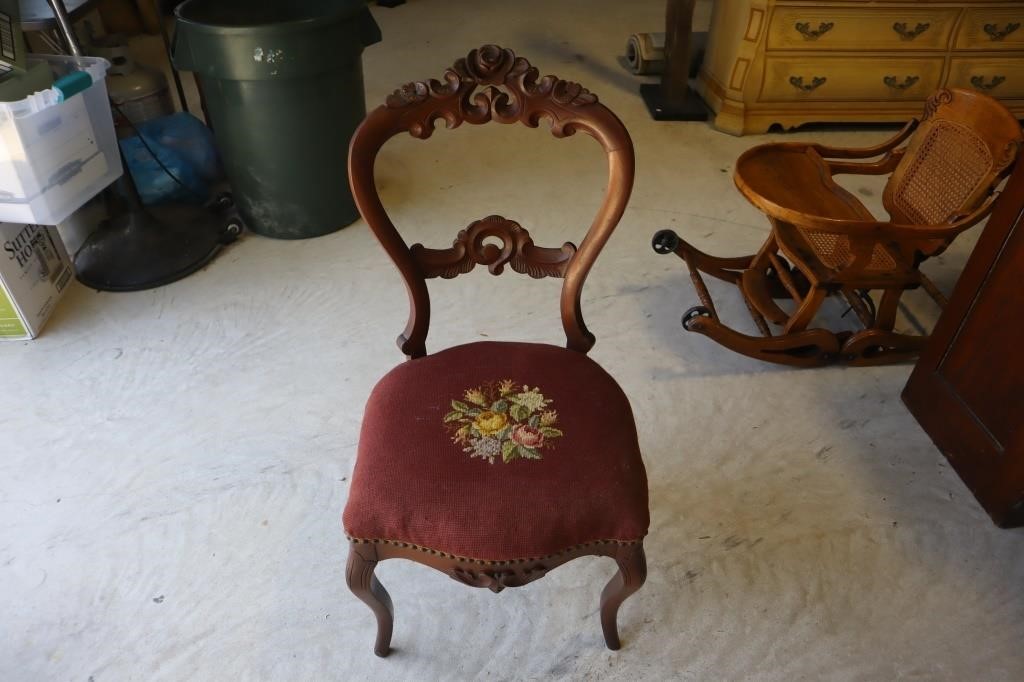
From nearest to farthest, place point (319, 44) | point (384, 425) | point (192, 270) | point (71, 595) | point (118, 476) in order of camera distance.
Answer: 1. point (384, 425)
2. point (71, 595)
3. point (118, 476)
4. point (319, 44)
5. point (192, 270)

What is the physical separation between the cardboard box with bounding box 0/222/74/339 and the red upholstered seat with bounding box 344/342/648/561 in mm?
1308

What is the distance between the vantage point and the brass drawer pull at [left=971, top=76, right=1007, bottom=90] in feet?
9.59

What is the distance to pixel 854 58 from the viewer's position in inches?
112

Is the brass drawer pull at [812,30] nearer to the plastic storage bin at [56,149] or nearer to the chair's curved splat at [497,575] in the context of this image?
the plastic storage bin at [56,149]

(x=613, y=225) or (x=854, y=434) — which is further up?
(x=613, y=225)

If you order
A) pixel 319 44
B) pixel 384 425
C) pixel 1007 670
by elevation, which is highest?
pixel 319 44

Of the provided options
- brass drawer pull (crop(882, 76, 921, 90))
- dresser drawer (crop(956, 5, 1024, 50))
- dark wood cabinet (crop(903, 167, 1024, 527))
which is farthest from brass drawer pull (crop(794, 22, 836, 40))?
dark wood cabinet (crop(903, 167, 1024, 527))

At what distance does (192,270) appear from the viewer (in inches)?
87.0

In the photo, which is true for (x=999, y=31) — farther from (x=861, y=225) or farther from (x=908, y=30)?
(x=861, y=225)

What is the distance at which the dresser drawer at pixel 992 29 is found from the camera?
2.77m

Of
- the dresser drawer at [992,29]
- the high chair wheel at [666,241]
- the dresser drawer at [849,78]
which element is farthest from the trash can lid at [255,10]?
the dresser drawer at [992,29]

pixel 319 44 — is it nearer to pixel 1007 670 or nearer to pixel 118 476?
pixel 118 476

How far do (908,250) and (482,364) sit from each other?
123cm

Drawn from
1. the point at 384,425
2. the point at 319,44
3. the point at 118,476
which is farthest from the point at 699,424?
the point at 319,44
